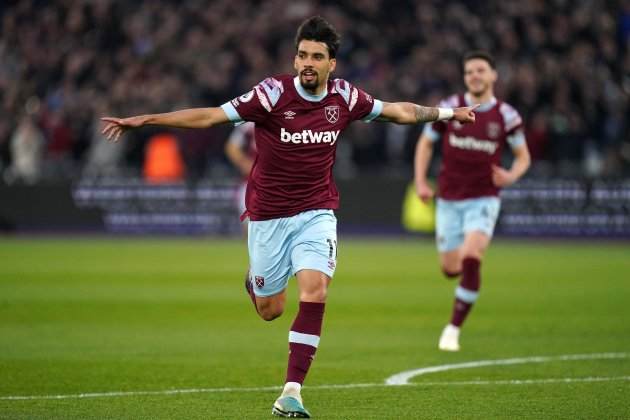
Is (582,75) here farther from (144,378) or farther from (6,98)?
(144,378)

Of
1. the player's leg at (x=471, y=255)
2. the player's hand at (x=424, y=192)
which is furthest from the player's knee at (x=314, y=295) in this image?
the player's hand at (x=424, y=192)

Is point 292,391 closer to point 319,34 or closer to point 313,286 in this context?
point 313,286

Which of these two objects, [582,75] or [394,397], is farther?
[582,75]

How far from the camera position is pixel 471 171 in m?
12.0

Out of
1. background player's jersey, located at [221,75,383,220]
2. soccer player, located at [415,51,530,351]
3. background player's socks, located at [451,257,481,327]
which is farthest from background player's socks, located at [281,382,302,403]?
soccer player, located at [415,51,530,351]

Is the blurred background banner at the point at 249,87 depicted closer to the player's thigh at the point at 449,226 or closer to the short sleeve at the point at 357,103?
the player's thigh at the point at 449,226

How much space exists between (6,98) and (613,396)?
22.4m

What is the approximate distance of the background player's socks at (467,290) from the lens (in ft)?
37.8

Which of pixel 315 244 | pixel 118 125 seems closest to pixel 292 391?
pixel 315 244

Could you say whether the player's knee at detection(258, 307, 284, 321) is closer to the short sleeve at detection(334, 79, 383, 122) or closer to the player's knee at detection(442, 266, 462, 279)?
the short sleeve at detection(334, 79, 383, 122)

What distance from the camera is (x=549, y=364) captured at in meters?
10.2

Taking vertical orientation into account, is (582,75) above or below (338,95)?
above

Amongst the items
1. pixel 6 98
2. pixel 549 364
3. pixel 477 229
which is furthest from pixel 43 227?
pixel 549 364

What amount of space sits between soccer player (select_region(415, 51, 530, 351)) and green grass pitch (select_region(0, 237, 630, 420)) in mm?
827
